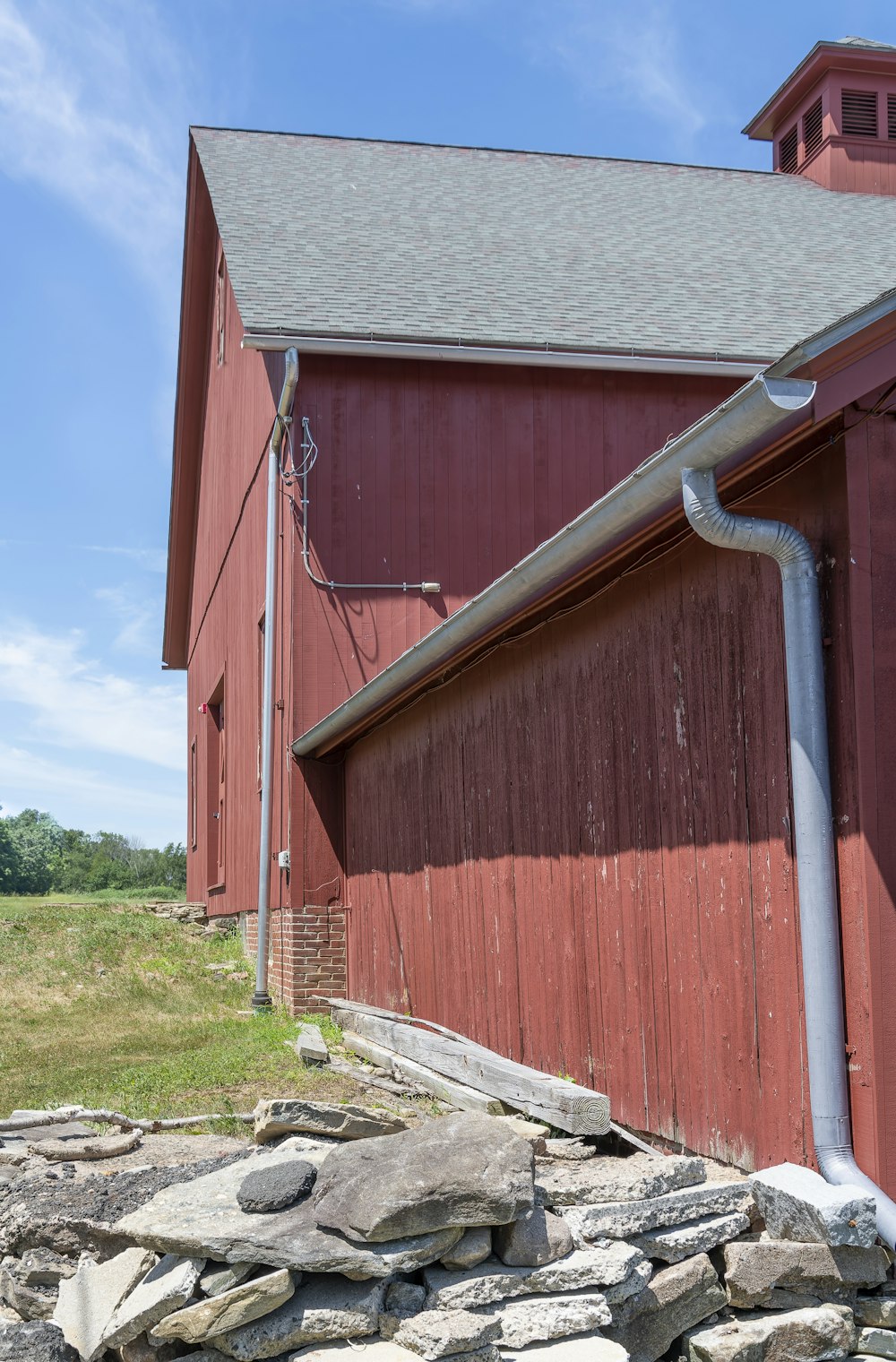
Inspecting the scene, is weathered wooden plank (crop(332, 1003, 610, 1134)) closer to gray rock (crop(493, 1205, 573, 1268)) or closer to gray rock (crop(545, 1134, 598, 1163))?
gray rock (crop(545, 1134, 598, 1163))

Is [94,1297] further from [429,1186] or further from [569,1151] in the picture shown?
[569,1151]

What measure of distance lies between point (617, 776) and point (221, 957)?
952 cm

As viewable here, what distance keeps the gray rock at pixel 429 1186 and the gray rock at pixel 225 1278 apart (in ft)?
0.81

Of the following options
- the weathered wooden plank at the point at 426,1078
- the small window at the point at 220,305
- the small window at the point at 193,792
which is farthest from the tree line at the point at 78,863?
the weathered wooden plank at the point at 426,1078

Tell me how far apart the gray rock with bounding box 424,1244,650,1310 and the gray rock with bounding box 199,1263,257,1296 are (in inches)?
20.3

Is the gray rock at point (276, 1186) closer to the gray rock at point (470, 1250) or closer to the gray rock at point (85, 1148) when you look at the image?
the gray rock at point (470, 1250)

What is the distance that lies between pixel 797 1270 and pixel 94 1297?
2.14m

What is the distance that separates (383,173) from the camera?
15.7 meters

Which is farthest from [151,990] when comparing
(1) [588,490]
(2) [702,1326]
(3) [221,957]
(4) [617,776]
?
(2) [702,1326]

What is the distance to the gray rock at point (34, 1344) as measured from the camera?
3.85m

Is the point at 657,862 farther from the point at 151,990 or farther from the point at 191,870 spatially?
the point at 191,870

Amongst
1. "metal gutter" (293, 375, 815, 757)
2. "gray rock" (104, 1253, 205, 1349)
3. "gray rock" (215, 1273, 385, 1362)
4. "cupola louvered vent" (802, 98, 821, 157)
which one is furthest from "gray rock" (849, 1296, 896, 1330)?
"cupola louvered vent" (802, 98, 821, 157)

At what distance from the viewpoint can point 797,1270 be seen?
12.9 ft

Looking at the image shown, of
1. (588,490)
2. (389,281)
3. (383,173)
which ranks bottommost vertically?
(588,490)
